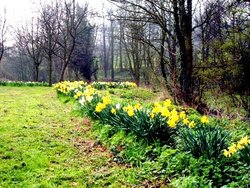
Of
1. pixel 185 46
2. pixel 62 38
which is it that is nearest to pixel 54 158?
pixel 185 46


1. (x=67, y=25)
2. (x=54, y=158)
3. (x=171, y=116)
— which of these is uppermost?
(x=67, y=25)

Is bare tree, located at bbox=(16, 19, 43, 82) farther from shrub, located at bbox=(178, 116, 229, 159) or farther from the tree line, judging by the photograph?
shrub, located at bbox=(178, 116, 229, 159)

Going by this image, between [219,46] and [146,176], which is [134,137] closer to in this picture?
[146,176]

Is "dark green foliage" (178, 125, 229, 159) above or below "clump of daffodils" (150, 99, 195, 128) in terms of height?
below

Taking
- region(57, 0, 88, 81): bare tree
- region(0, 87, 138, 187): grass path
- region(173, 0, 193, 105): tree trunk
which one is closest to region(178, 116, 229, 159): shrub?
region(0, 87, 138, 187): grass path

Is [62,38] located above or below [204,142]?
above

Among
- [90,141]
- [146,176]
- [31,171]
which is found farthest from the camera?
[90,141]

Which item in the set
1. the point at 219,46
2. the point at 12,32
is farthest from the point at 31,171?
the point at 12,32

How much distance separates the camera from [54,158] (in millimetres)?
5168

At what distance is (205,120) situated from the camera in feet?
15.8

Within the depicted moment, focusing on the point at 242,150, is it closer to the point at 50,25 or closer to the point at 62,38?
the point at 50,25

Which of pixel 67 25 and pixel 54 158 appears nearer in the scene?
pixel 54 158

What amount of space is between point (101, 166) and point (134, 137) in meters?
0.88

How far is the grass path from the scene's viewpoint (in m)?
4.21
